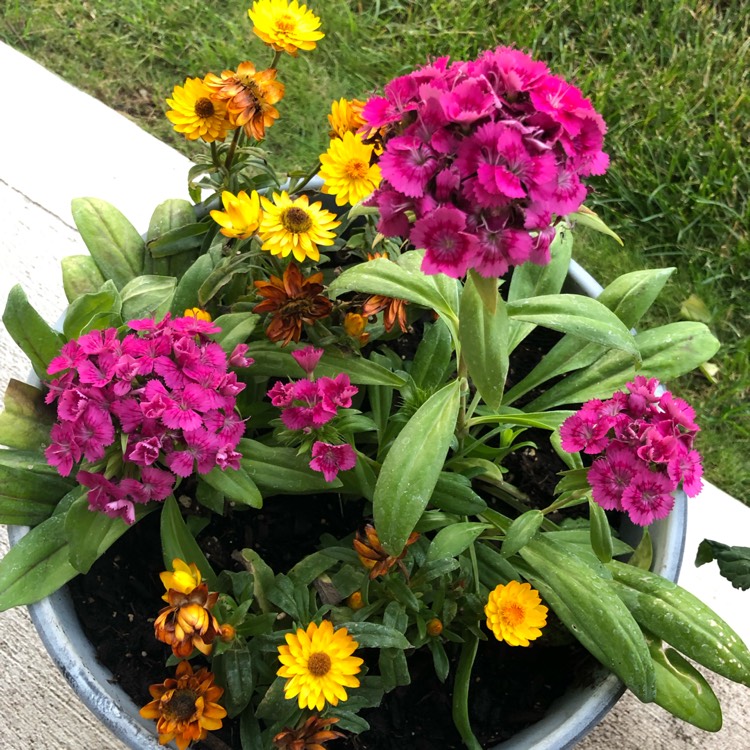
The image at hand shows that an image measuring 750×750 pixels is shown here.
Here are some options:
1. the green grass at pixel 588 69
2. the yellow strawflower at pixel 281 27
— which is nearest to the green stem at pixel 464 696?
the yellow strawflower at pixel 281 27

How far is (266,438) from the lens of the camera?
3.80 ft

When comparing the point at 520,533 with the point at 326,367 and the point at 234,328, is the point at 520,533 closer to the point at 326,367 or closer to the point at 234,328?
the point at 326,367

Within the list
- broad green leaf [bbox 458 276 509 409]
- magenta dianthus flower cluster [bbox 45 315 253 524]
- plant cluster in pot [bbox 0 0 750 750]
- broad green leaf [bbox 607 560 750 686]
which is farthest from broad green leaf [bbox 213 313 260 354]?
broad green leaf [bbox 607 560 750 686]

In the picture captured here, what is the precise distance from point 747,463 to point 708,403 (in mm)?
141

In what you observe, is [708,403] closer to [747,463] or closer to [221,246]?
[747,463]

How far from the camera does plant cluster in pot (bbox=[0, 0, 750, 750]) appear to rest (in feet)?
2.62

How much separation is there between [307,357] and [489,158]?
0.37 metres

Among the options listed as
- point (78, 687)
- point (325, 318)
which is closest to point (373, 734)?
point (78, 687)

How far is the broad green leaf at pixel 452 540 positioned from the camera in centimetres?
101

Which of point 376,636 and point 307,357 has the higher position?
point 307,357

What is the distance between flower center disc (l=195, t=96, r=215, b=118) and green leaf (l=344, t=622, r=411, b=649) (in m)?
0.67

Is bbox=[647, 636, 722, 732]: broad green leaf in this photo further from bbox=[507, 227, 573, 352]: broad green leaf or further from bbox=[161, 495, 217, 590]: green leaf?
bbox=[161, 495, 217, 590]: green leaf

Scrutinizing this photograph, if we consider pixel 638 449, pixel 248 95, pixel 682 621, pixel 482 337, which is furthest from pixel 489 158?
pixel 682 621

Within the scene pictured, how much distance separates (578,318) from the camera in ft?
3.18
